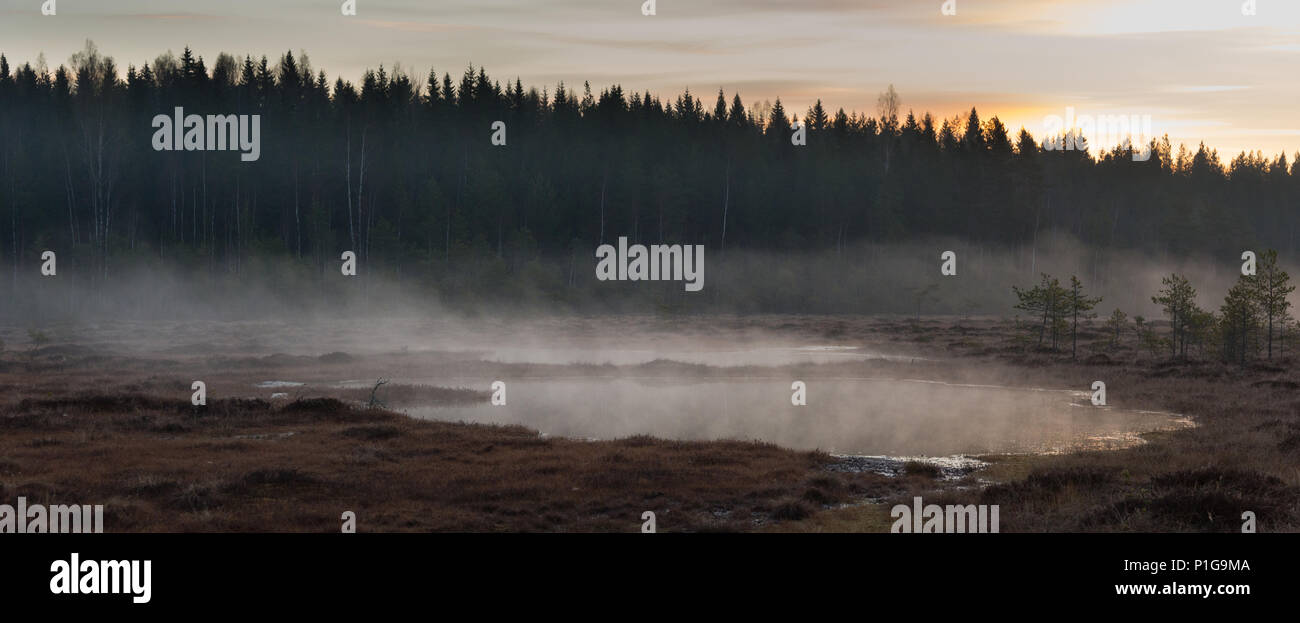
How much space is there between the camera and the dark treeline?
340 ft

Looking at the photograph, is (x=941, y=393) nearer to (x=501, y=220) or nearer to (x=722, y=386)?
(x=722, y=386)

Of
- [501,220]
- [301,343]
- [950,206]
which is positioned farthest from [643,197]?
[301,343]

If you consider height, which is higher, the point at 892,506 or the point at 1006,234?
the point at 1006,234

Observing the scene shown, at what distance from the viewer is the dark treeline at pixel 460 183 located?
104 m

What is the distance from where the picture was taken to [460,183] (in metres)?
116

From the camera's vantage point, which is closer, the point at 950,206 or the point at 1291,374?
the point at 1291,374

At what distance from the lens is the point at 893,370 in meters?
55.2

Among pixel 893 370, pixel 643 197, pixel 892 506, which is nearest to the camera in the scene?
pixel 892 506

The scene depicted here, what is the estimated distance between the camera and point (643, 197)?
119 metres

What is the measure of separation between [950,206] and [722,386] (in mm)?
98107
